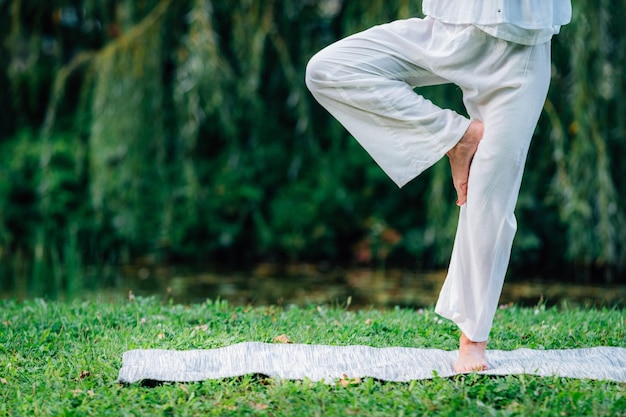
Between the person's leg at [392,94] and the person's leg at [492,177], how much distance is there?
0.10 metres

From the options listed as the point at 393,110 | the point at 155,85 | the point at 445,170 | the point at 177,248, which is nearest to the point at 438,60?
the point at 393,110

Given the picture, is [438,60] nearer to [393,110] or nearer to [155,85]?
[393,110]

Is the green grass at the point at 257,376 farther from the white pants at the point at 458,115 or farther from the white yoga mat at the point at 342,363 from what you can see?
the white pants at the point at 458,115

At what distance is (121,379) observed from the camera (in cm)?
266

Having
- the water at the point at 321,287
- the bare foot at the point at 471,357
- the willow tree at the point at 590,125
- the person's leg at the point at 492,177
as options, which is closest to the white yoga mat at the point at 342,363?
the bare foot at the point at 471,357

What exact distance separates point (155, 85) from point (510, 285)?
338cm

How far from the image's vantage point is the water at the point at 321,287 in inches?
256

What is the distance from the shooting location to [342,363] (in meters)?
2.85

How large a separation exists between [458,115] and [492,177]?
0.24m

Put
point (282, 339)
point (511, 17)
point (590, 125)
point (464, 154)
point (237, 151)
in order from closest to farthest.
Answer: point (511, 17) < point (464, 154) < point (282, 339) < point (590, 125) < point (237, 151)

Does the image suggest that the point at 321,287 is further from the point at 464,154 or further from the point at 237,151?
the point at 464,154

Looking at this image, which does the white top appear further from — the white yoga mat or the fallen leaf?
the fallen leaf

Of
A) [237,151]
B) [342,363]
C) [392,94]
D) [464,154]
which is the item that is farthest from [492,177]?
[237,151]

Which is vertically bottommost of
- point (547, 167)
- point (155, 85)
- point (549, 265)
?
point (549, 265)
